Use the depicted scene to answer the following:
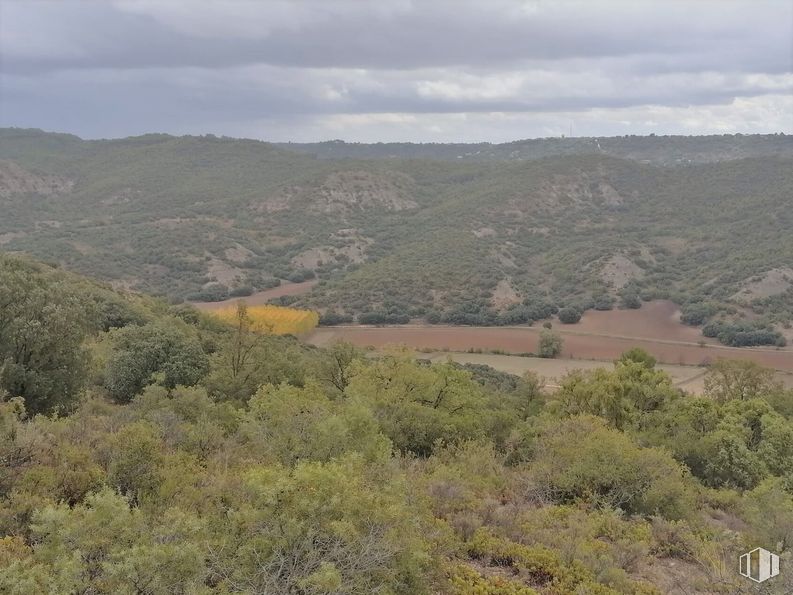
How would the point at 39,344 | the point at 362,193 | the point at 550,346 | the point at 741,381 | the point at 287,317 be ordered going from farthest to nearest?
the point at 362,193 < the point at 287,317 < the point at 550,346 < the point at 741,381 < the point at 39,344

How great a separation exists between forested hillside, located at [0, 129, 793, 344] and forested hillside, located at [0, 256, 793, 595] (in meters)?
64.7

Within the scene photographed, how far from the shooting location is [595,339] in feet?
283

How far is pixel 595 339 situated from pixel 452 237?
4995cm

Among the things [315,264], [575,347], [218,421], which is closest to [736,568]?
[218,421]

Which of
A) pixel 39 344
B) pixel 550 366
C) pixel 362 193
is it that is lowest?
pixel 550 366

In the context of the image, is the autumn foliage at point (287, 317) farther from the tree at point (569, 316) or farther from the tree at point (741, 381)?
the tree at point (741, 381)

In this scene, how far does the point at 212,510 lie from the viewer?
1032 centimetres

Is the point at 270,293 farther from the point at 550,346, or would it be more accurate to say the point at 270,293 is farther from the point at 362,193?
the point at 362,193

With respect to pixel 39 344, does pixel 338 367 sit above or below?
below

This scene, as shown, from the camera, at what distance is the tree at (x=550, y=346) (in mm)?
77350

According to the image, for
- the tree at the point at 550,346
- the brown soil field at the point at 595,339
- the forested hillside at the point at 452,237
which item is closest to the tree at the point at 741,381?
the brown soil field at the point at 595,339

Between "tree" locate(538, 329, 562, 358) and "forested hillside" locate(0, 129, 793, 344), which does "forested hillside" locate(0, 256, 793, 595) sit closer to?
"tree" locate(538, 329, 562, 358)

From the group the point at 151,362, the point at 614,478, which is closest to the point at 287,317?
the point at 151,362

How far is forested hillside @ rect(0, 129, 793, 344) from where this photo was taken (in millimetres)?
99562
